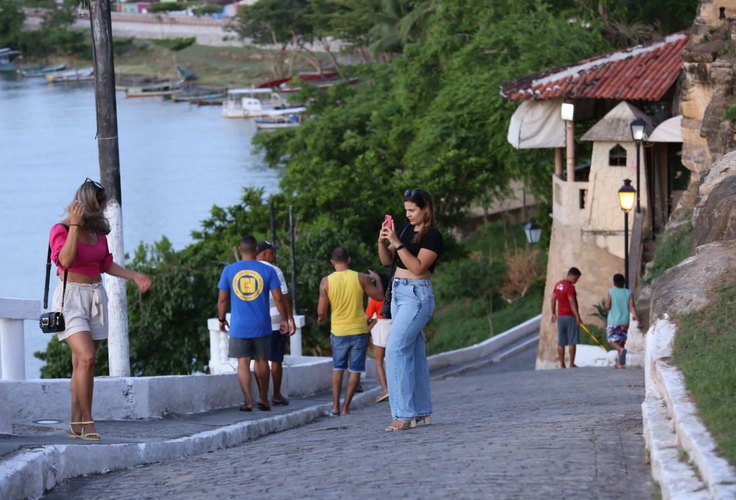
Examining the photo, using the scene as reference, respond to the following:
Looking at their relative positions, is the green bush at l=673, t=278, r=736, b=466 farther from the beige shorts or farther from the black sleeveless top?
the beige shorts

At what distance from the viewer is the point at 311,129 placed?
4497 centimetres

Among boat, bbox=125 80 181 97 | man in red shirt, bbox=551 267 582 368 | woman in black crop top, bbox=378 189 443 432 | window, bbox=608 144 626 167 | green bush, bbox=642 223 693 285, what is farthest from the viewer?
boat, bbox=125 80 181 97

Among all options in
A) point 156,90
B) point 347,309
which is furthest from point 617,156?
point 156,90

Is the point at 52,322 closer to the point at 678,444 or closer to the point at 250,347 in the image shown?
the point at 250,347

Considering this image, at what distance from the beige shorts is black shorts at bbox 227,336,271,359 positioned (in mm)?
2899

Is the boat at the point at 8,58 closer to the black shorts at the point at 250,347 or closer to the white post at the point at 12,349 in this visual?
the black shorts at the point at 250,347

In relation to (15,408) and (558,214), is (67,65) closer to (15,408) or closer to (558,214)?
(558,214)

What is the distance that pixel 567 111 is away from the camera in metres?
23.9

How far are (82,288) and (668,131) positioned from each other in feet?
54.0

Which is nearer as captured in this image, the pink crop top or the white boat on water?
the pink crop top

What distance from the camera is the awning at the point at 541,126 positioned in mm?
25453

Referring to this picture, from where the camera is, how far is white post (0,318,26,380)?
9617 mm

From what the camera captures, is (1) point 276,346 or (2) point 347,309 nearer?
(2) point 347,309

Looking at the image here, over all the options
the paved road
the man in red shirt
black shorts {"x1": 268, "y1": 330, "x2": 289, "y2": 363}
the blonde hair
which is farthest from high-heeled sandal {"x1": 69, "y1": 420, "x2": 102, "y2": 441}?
the man in red shirt
